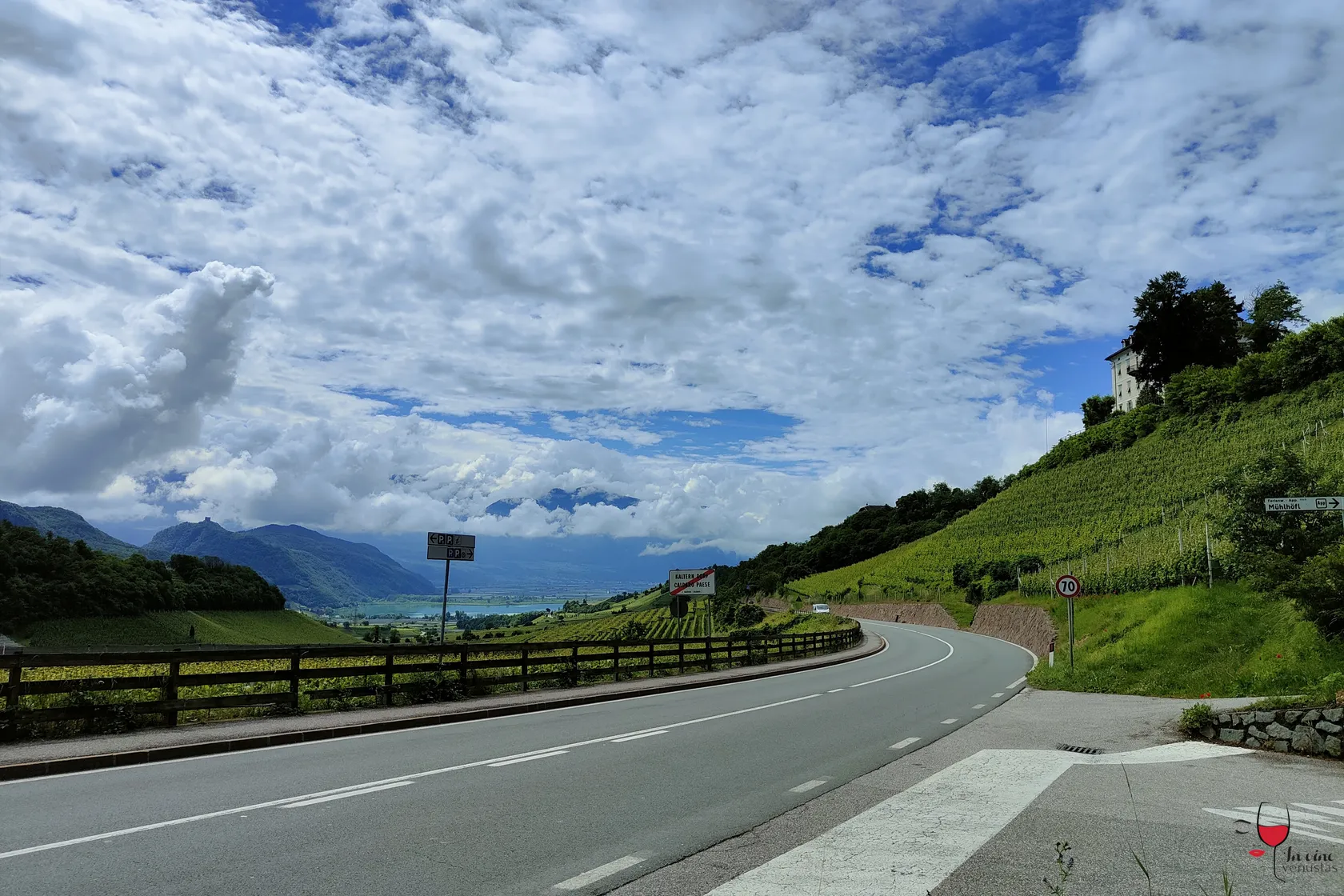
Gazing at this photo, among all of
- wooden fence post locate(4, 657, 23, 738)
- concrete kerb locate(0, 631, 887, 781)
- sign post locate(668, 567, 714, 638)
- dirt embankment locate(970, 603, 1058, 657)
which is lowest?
dirt embankment locate(970, 603, 1058, 657)

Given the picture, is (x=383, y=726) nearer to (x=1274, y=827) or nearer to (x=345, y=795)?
(x=345, y=795)

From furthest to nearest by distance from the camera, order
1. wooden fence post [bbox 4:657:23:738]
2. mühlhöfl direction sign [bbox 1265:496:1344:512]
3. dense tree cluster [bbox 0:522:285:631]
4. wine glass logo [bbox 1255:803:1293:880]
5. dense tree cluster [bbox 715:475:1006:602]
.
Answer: dense tree cluster [bbox 715:475:1006:602] < dense tree cluster [bbox 0:522:285:631] < mühlhöfl direction sign [bbox 1265:496:1344:512] < wooden fence post [bbox 4:657:23:738] < wine glass logo [bbox 1255:803:1293:880]

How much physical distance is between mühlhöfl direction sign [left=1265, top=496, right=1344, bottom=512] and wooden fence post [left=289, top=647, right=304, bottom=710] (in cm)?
1582

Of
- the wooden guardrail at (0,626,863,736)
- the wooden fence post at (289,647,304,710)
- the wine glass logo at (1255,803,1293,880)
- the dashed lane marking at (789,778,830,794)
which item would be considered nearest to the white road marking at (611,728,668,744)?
the dashed lane marking at (789,778,830,794)

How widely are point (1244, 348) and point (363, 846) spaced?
120071 millimetres

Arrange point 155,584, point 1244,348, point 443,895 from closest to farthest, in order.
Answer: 1. point 443,895
2. point 1244,348
3. point 155,584

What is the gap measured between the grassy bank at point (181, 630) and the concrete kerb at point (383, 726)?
118506 millimetres

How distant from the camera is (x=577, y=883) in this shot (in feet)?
17.7

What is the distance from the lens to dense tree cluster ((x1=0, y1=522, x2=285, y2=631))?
117m

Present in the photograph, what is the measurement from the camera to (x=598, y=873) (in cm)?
562

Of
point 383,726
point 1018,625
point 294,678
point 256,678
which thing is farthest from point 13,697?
point 1018,625

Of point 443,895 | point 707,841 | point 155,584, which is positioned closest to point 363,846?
point 443,895

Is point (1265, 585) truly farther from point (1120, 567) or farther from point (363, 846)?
point (1120, 567)

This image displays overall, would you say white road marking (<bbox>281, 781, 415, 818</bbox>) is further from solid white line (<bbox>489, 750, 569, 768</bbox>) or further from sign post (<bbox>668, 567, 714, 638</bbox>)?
sign post (<bbox>668, 567, 714, 638</bbox>)
